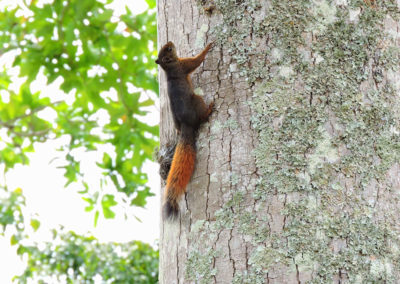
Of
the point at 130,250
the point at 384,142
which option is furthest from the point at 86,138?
the point at 384,142

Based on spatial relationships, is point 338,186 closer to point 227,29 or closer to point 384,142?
point 384,142

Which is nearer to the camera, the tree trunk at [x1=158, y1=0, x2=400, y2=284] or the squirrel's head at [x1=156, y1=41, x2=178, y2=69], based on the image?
the tree trunk at [x1=158, y1=0, x2=400, y2=284]

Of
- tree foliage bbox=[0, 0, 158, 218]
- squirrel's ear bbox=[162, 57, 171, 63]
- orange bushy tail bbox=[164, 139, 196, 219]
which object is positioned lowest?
orange bushy tail bbox=[164, 139, 196, 219]

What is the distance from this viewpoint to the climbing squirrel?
58.8 inches

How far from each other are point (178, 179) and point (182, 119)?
19 centimetres

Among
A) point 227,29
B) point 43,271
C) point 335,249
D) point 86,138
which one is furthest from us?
point 43,271

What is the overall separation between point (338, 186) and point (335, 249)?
0.16m

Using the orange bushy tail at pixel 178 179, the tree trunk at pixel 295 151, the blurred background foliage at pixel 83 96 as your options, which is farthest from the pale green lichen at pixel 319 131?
the blurred background foliage at pixel 83 96

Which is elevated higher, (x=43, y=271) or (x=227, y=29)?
(x=227, y=29)

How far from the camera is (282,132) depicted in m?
1.39

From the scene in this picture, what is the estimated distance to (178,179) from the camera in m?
1.50

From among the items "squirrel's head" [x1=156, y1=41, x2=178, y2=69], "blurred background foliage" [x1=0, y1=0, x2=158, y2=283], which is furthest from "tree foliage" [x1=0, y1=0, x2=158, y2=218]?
"squirrel's head" [x1=156, y1=41, x2=178, y2=69]

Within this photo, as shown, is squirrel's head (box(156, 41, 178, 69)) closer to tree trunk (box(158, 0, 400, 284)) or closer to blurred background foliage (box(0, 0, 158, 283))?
tree trunk (box(158, 0, 400, 284))

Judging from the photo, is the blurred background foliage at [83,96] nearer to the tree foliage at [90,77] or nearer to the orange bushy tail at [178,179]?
the tree foliage at [90,77]
